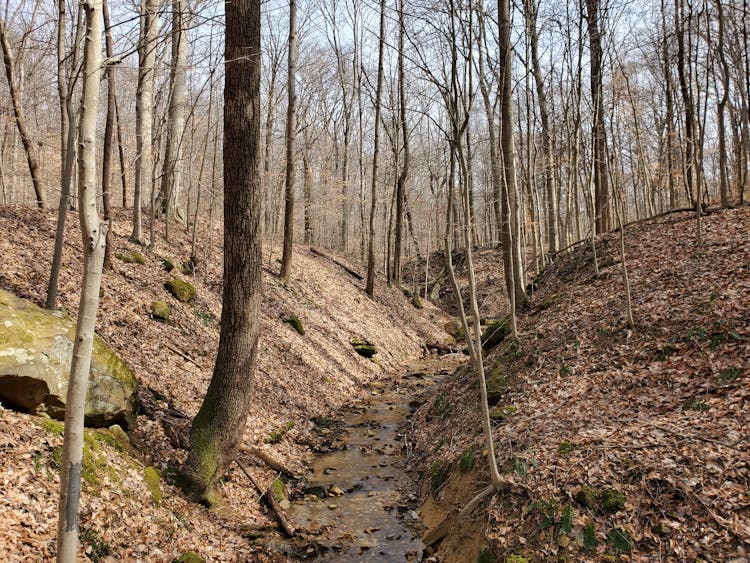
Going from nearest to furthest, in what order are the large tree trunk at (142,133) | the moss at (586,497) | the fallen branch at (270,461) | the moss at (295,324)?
1. the moss at (586,497)
2. the fallen branch at (270,461)
3. the large tree trunk at (142,133)
4. the moss at (295,324)

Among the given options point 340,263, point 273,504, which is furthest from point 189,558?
point 340,263

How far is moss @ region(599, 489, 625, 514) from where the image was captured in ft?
13.8

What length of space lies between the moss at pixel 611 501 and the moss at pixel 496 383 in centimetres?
330

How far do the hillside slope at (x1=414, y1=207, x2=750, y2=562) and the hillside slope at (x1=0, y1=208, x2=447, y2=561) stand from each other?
2565 mm

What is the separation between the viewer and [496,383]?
809cm

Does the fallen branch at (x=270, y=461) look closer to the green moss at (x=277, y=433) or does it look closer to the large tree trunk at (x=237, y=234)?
the green moss at (x=277, y=433)

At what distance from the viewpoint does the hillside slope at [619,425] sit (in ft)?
13.2

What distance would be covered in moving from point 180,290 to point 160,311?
4.51ft

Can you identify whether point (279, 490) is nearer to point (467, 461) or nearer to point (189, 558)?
point (189, 558)

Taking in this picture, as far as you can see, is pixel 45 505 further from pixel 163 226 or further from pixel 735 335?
pixel 163 226

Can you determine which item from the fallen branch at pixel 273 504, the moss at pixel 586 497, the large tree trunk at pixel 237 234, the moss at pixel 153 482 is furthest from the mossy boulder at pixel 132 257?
the moss at pixel 586 497

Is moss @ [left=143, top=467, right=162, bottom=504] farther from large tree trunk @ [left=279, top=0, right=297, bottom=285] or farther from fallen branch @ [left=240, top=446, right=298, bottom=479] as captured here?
large tree trunk @ [left=279, top=0, right=297, bottom=285]

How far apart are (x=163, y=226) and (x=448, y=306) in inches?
689

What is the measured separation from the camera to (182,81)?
1403cm
